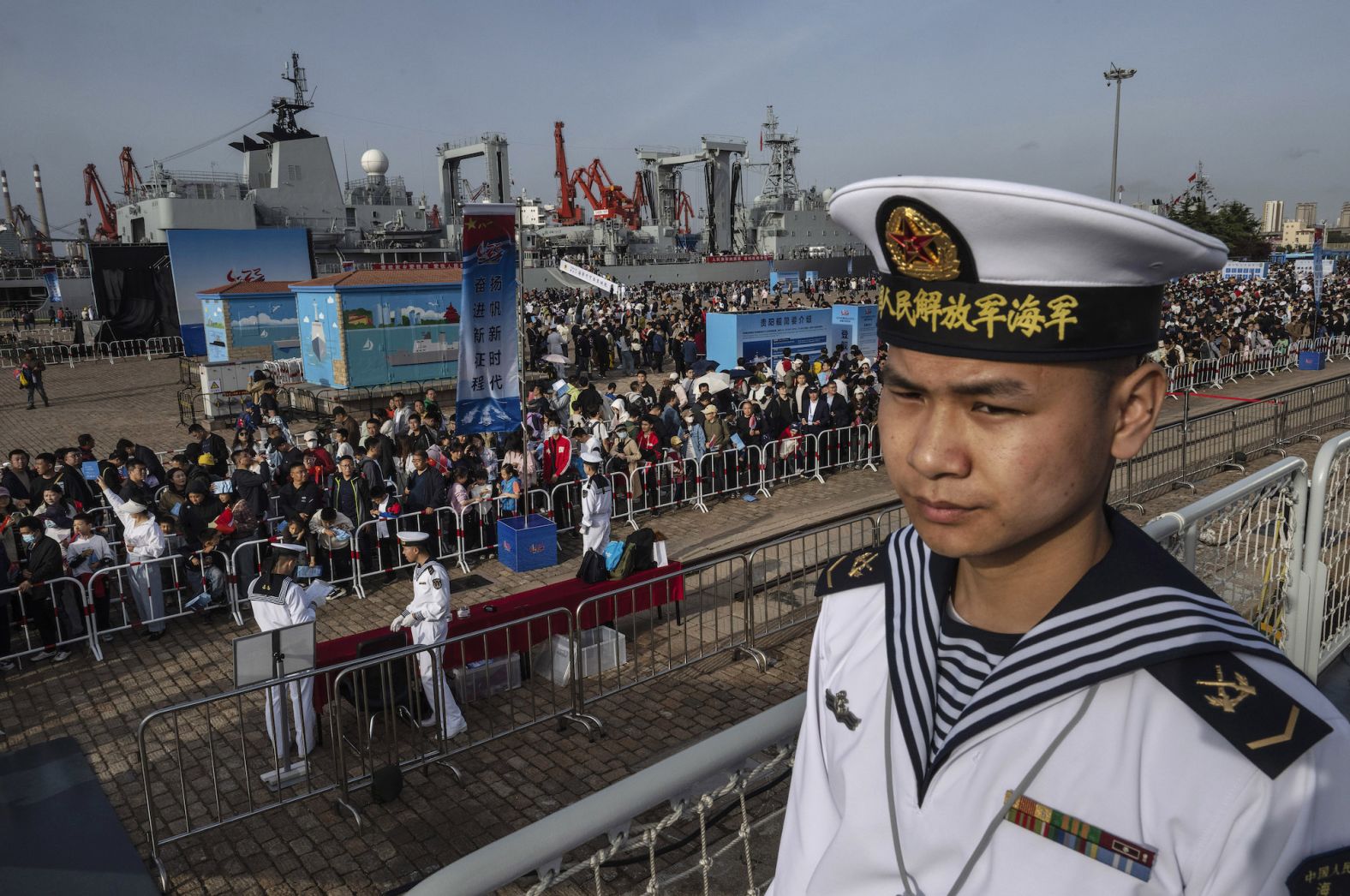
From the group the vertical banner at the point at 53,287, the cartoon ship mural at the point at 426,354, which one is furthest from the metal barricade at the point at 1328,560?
the vertical banner at the point at 53,287

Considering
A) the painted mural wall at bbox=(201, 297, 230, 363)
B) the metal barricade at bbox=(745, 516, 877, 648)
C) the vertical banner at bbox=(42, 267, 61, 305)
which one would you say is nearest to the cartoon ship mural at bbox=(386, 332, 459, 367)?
the painted mural wall at bbox=(201, 297, 230, 363)

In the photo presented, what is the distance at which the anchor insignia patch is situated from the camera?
1.76 metres

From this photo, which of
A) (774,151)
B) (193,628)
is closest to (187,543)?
(193,628)

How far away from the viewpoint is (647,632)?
9.13m

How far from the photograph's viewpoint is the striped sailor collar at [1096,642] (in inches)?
53.4

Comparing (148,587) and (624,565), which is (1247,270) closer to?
(624,565)

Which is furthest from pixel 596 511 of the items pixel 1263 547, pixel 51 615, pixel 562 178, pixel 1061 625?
pixel 562 178

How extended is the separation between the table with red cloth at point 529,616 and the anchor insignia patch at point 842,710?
5.58 m

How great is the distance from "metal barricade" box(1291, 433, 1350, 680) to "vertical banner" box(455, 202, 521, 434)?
7.96 metres

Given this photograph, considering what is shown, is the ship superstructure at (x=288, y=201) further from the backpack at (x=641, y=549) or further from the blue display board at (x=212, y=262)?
the backpack at (x=641, y=549)

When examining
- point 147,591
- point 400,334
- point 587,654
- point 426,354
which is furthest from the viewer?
point 426,354

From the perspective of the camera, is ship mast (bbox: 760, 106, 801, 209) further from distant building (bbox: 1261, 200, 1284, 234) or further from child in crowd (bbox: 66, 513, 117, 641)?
distant building (bbox: 1261, 200, 1284, 234)

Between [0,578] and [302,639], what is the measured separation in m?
4.42

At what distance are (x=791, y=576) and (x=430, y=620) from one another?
404cm
